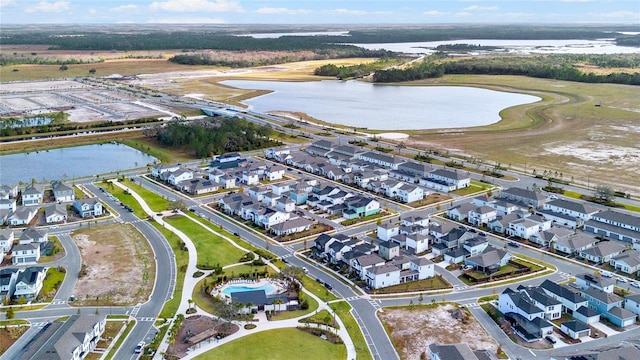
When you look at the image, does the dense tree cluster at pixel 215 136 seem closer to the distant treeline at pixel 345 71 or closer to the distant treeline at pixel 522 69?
the distant treeline at pixel 522 69

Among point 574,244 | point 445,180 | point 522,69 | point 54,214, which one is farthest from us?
point 522,69

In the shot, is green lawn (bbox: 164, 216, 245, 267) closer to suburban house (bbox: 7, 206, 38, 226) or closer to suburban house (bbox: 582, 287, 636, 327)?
suburban house (bbox: 7, 206, 38, 226)

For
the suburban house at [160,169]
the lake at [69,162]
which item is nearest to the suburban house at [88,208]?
the suburban house at [160,169]

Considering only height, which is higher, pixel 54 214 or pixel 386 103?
pixel 386 103

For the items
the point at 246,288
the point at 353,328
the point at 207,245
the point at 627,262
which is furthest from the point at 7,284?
the point at 627,262

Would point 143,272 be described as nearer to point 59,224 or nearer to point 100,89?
point 59,224

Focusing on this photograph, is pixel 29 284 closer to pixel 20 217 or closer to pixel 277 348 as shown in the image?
pixel 20 217
